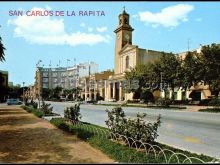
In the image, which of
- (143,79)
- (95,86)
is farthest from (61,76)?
(143,79)

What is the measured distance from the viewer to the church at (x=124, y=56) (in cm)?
8369

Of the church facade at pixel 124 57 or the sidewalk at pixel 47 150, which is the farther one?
the church facade at pixel 124 57

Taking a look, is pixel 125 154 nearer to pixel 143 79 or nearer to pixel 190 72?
pixel 190 72

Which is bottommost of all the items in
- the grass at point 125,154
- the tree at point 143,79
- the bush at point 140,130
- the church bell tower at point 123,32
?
the grass at point 125,154

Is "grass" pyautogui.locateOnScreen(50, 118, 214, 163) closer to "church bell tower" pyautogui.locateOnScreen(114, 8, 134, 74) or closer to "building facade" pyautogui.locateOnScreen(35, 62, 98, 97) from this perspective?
"church bell tower" pyautogui.locateOnScreen(114, 8, 134, 74)

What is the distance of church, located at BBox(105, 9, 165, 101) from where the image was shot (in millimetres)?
83688

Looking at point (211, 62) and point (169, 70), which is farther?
point (169, 70)

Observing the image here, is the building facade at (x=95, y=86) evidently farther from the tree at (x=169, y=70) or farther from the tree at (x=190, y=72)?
the tree at (x=190, y=72)

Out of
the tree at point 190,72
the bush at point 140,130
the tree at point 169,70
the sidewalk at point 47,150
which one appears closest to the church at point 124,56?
the tree at point 169,70

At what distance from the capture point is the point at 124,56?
88.1 meters

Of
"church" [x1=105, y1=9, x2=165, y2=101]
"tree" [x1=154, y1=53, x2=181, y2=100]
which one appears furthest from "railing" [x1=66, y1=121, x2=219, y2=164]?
"church" [x1=105, y1=9, x2=165, y2=101]

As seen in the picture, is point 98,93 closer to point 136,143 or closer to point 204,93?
point 204,93

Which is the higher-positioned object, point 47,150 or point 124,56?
point 124,56

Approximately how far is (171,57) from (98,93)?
61599mm
